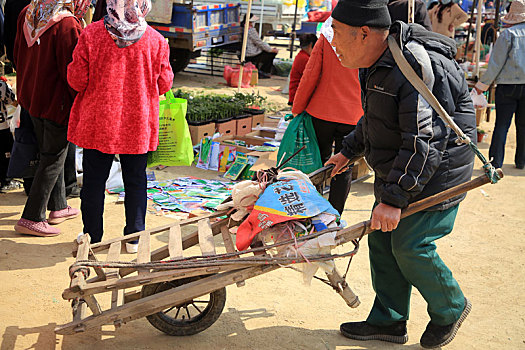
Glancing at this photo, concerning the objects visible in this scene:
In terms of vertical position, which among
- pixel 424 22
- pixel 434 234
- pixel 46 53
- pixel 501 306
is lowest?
pixel 501 306

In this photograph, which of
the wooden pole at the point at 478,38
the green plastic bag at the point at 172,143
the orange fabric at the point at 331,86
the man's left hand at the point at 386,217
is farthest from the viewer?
the wooden pole at the point at 478,38

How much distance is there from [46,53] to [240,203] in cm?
225

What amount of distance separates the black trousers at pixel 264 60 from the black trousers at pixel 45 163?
33.4 feet

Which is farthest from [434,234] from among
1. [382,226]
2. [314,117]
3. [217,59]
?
[217,59]

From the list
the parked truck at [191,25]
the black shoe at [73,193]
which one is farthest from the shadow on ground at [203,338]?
the parked truck at [191,25]

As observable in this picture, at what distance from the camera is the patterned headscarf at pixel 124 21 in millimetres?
3885

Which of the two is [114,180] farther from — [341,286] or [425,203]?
[425,203]

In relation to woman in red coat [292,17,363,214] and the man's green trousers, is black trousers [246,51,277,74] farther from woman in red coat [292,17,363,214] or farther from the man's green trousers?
the man's green trousers

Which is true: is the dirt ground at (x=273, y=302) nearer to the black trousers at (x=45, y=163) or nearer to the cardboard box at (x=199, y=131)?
the black trousers at (x=45, y=163)

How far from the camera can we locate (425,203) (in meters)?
2.82

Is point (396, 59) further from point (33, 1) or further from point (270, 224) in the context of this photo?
point (33, 1)

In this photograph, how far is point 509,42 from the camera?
22.5 feet

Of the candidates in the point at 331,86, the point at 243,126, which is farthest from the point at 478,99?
the point at 331,86

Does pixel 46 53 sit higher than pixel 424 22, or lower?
lower
